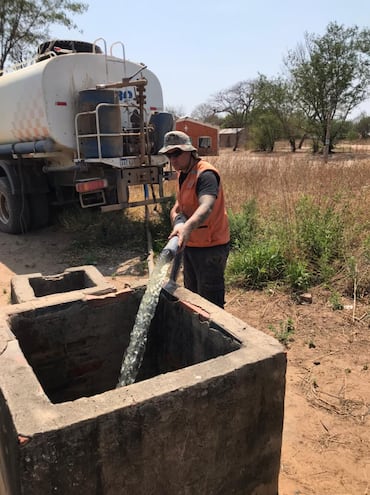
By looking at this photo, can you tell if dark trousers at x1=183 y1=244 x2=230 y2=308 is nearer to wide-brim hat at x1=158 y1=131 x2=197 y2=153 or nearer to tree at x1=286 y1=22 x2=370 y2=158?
wide-brim hat at x1=158 y1=131 x2=197 y2=153

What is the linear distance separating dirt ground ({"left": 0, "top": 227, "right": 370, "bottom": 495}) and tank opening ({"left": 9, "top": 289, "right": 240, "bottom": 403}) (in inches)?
15.2

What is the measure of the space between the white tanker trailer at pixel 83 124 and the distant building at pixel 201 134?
1827 millimetres

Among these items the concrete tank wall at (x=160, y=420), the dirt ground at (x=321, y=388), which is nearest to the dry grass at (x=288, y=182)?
the dirt ground at (x=321, y=388)

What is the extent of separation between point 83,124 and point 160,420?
548 cm

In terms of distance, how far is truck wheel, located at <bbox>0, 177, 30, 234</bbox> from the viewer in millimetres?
7484

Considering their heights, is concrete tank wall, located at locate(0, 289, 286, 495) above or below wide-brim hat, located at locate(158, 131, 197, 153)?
below

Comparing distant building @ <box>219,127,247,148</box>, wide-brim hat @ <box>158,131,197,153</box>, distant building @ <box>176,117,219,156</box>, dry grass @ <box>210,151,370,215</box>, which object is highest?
distant building @ <box>219,127,247,148</box>

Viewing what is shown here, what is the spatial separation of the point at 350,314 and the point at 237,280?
1.30m

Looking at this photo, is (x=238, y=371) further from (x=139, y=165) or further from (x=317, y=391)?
(x=139, y=165)

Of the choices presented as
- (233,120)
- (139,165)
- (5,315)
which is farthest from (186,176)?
(233,120)

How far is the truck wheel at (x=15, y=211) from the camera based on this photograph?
7.48m

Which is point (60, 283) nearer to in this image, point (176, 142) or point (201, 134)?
point (176, 142)

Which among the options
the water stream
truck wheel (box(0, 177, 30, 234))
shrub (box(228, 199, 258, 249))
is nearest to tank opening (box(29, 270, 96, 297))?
the water stream

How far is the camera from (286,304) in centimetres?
443
